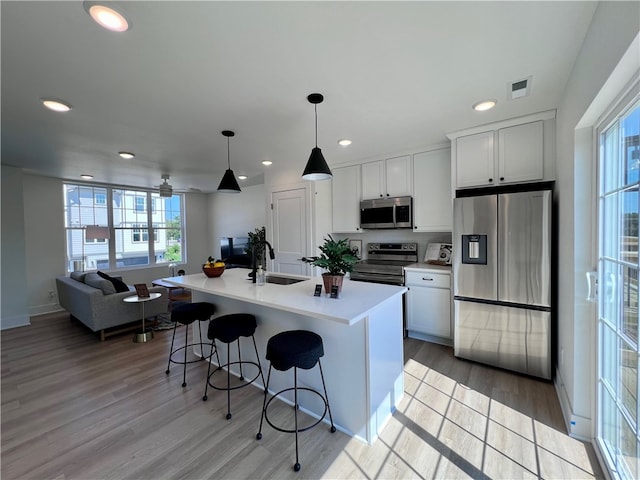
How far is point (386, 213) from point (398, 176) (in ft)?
1.65

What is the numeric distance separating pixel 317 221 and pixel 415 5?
3.01 meters

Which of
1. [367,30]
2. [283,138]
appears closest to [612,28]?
[367,30]

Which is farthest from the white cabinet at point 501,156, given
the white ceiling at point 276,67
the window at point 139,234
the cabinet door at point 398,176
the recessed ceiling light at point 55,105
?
the window at point 139,234

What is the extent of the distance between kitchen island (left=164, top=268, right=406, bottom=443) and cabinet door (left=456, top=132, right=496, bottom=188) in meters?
1.56

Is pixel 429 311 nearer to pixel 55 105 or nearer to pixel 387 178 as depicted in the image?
pixel 387 178

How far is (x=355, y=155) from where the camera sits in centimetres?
371

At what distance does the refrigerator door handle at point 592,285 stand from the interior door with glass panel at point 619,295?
4cm

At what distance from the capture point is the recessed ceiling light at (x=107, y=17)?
3.94 feet

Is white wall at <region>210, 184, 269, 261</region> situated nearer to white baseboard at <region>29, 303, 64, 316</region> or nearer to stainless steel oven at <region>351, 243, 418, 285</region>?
stainless steel oven at <region>351, 243, 418, 285</region>

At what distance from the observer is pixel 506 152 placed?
2.64m

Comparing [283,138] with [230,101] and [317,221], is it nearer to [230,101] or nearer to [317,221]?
[230,101]

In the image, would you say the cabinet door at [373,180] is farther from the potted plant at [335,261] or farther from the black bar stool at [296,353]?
the black bar stool at [296,353]

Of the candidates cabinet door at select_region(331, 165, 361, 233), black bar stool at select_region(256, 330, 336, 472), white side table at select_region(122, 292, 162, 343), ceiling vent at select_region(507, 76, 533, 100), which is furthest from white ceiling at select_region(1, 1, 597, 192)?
white side table at select_region(122, 292, 162, 343)

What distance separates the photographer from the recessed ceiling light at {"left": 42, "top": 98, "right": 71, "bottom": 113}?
2054mm
